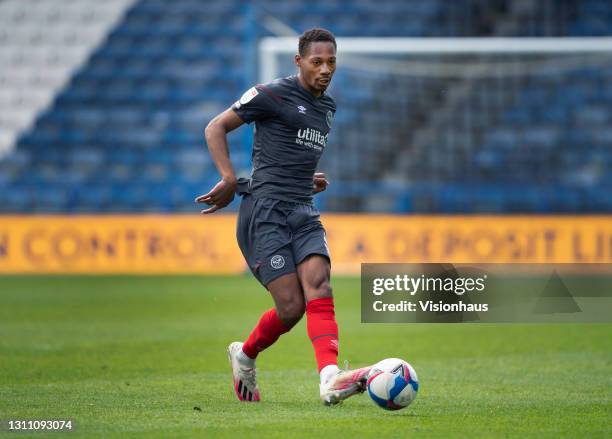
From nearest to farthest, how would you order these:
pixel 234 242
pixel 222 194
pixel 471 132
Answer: pixel 222 194, pixel 234 242, pixel 471 132

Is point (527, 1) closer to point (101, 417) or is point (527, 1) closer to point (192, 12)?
point (192, 12)

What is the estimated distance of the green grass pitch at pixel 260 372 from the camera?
5.44 metres

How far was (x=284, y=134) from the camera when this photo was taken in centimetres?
621

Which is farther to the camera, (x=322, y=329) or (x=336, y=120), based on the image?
(x=336, y=120)

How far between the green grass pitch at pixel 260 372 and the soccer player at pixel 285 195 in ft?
1.45

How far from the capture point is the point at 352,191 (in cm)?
1872

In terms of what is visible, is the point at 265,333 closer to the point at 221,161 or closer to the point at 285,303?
the point at 285,303

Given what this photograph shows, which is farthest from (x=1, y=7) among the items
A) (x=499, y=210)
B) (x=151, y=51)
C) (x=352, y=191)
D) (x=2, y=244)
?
(x=499, y=210)

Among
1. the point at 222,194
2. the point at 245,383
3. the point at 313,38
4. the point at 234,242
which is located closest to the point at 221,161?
the point at 222,194

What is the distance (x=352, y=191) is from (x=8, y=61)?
10.0 meters

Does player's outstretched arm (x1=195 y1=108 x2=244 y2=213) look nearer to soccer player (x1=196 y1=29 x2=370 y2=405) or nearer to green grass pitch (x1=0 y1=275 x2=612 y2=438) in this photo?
soccer player (x1=196 y1=29 x2=370 y2=405)

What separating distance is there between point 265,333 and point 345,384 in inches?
31.7

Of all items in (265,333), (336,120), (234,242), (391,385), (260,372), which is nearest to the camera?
(391,385)

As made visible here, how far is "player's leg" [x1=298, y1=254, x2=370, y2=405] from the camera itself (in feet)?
18.5
